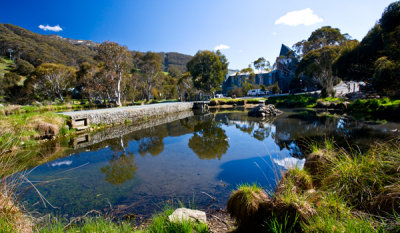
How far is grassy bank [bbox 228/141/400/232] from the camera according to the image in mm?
1861

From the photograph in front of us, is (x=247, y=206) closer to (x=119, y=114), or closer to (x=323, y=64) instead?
(x=119, y=114)

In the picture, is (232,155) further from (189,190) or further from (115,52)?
(115,52)

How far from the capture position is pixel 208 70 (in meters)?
36.2

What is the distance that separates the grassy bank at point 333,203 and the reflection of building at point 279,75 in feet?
162

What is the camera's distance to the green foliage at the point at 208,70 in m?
36.0

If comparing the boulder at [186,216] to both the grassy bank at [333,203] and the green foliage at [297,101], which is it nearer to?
the grassy bank at [333,203]

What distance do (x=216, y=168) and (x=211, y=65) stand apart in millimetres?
32374

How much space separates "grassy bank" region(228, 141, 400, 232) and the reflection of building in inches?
1947

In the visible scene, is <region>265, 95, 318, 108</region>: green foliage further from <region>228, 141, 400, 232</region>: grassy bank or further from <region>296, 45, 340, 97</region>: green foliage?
<region>228, 141, 400, 232</region>: grassy bank

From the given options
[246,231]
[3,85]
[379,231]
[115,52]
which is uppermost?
[115,52]

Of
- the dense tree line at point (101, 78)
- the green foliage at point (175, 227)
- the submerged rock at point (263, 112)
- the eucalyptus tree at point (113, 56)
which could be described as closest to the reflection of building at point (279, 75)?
the dense tree line at point (101, 78)

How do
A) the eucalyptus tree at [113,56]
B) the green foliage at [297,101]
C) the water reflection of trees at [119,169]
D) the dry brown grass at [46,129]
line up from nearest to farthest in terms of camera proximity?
the water reflection of trees at [119,169], the dry brown grass at [46,129], the eucalyptus tree at [113,56], the green foliage at [297,101]

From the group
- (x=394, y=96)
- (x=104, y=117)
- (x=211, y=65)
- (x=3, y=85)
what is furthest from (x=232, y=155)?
(x=3, y=85)

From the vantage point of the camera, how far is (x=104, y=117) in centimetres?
1428
